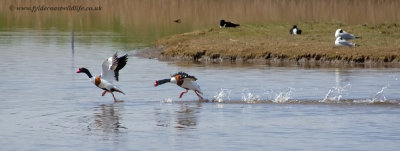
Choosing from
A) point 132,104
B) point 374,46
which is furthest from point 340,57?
point 132,104

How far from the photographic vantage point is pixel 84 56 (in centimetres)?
3622

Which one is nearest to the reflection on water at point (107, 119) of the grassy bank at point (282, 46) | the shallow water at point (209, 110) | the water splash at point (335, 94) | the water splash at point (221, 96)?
the shallow water at point (209, 110)

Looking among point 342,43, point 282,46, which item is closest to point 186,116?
point 342,43

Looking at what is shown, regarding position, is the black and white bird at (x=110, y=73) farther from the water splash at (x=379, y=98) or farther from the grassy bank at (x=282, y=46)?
the grassy bank at (x=282, y=46)

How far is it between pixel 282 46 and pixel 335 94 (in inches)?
→ 422

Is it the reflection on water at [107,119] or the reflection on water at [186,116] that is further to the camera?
the reflection on water at [186,116]

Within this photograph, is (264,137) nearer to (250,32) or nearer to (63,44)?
(250,32)

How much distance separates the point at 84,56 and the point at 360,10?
26.4 meters

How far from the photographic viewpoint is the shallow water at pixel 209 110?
53.0ft

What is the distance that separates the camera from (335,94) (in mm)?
23031

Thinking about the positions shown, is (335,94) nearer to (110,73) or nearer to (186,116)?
(186,116)

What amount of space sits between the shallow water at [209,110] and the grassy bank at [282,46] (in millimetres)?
2004

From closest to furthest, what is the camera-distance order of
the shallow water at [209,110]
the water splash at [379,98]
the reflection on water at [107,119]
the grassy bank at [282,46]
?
the shallow water at [209,110], the reflection on water at [107,119], the water splash at [379,98], the grassy bank at [282,46]

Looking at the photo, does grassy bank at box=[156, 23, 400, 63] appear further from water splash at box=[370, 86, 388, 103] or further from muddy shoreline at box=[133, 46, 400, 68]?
water splash at box=[370, 86, 388, 103]
